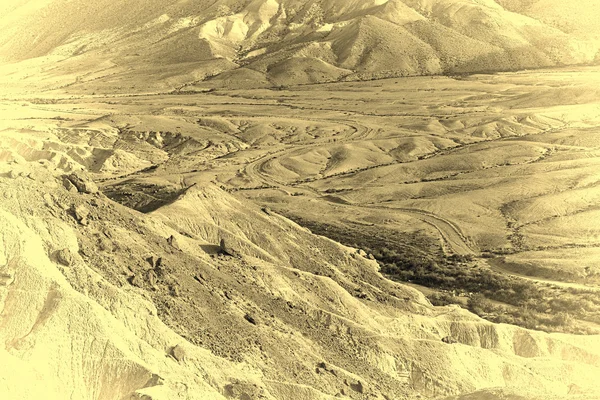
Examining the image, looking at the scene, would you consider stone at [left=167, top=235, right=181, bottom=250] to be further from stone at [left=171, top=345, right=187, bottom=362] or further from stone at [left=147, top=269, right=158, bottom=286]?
stone at [left=171, top=345, right=187, bottom=362]

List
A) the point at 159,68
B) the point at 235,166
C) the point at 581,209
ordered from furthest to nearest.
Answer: the point at 159,68, the point at 235,166, the point at 581,209

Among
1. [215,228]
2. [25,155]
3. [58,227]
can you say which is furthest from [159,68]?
[58,227]

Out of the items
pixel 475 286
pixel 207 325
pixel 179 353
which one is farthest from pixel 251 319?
pixel 475 286

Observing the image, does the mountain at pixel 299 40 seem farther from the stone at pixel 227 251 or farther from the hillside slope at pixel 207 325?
the hillside slope at pixel 207 325

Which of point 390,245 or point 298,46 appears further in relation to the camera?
point 298,46

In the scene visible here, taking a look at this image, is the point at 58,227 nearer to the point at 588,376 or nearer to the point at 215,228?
the point at 215,228

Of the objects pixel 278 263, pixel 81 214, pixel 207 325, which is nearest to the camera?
pixel 207 325

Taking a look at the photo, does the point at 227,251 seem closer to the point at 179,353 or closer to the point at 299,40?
the point at 179,353

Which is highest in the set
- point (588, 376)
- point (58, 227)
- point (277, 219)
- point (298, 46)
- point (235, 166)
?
point (58, 227)

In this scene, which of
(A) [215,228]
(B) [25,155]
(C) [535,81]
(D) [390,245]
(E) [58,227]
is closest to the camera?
(E) [58,227]
